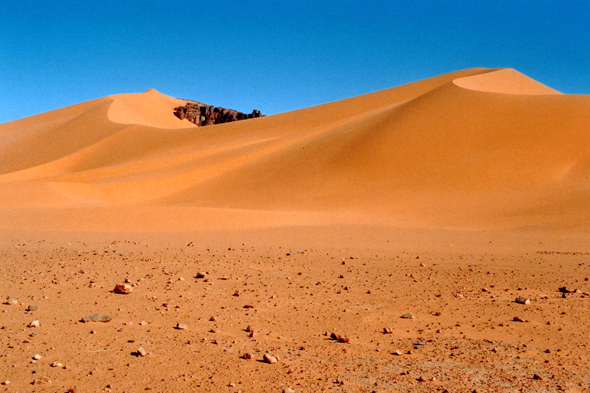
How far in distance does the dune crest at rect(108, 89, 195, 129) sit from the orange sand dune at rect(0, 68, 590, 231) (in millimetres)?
18570

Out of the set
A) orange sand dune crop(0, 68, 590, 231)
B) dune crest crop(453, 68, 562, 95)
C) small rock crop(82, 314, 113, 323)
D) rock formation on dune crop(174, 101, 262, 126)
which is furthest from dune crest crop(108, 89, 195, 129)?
small rock crop(82, 314, 113, 323)

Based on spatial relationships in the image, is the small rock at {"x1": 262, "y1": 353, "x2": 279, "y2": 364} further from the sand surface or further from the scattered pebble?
the scattered pebble

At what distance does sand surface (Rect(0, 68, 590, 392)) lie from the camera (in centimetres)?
405

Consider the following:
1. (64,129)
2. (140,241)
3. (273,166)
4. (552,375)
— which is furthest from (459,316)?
(64,129)

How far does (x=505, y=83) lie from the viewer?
129ft

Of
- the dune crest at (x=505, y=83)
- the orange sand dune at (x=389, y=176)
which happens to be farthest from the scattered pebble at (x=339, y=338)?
the dune crest at (x=505, y=83)

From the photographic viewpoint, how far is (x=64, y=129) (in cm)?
5038

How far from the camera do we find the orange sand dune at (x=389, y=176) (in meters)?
15.2

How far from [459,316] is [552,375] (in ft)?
5.24

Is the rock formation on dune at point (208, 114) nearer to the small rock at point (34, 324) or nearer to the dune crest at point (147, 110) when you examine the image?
the dune crest at point (147, 110)

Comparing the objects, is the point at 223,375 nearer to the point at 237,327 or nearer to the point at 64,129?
the point at 237,327

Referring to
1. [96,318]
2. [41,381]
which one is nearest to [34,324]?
[96,318]

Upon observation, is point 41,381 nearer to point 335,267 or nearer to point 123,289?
point 123,289

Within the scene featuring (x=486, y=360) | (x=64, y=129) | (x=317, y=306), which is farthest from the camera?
(x=64, y=129)
